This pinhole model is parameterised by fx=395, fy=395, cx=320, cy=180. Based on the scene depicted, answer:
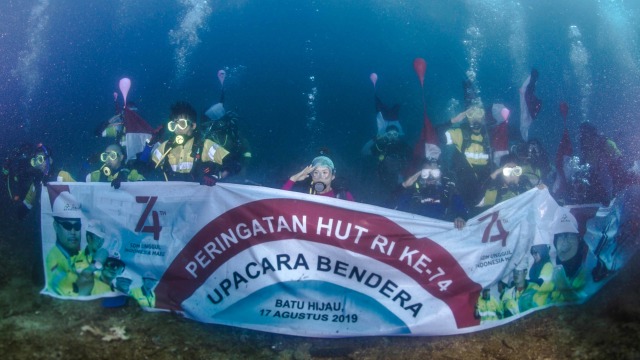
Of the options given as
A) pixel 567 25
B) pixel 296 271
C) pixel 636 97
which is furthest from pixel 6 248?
pixel 567 25

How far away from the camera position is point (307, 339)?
467 centimetres

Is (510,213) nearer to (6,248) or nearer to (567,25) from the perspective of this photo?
(6,248)

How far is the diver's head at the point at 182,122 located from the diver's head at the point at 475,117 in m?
5.17

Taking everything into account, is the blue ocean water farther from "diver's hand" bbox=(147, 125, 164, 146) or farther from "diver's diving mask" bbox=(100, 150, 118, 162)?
"diver's diving mask" bbox=(100, 150, 118, 162)

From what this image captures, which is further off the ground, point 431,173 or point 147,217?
point 431,173

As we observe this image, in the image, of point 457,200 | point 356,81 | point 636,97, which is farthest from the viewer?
point 356,81

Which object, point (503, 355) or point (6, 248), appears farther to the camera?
point (6, 248)

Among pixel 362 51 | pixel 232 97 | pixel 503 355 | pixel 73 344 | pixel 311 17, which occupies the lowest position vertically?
pixel 73 344

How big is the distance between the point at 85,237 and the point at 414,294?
13.4 feet

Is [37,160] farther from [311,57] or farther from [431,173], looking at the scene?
[311,57]

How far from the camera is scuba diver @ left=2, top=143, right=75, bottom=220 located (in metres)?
6.81

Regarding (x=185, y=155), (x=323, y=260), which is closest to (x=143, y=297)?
(x=323, y=260)

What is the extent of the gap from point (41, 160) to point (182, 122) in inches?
105

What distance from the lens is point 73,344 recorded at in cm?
449
